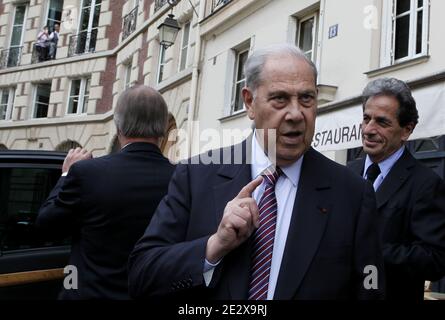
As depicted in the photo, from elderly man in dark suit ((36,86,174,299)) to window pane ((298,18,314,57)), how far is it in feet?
23.3

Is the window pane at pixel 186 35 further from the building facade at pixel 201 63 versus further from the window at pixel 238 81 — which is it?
the window at pixel 238 81

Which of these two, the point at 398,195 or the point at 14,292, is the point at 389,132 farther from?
the point at 14,292

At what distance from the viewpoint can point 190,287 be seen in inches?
57.3

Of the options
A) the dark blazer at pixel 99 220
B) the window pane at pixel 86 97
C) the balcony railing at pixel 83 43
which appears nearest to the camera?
the dark blazer at pixel 99 220

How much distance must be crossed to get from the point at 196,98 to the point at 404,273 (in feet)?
32.3

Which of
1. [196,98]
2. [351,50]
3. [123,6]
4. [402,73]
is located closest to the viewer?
[402,73]

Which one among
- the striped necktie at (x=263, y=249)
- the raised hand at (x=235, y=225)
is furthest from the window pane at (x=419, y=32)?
the raised hand at (x=235, y=225)

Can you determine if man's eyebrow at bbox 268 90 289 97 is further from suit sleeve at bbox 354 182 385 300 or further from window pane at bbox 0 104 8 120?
window pane at bbox 0 104 8 120

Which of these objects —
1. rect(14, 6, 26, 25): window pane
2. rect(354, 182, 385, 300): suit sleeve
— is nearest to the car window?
rect(354, 182, 385, 300): suit sleeve

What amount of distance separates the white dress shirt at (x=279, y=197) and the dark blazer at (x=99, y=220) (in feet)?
2.66

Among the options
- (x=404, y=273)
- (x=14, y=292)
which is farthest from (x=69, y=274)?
(x=404, y=273)

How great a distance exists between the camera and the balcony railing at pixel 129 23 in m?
17.1

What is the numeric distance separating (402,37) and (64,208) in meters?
6.22

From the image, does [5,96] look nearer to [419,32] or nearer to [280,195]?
[419,32]
